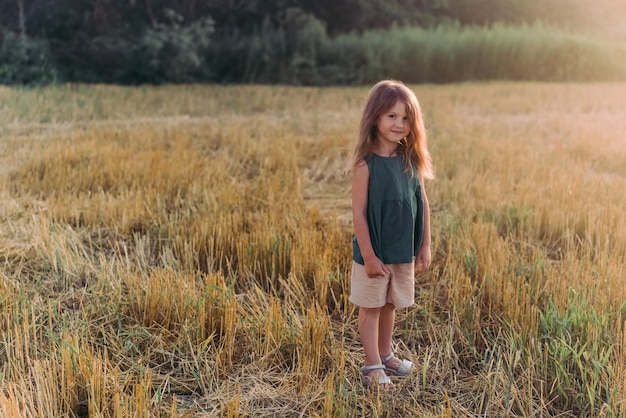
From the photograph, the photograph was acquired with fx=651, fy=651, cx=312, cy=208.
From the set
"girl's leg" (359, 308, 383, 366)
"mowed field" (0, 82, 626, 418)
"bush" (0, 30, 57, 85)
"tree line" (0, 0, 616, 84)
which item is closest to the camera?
"mowed field" (0, 82, 626, 418)

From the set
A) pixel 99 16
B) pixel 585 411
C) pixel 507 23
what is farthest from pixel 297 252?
pixel 507 23

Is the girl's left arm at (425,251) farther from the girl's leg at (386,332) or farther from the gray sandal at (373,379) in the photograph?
the gray sandal at (373,379)

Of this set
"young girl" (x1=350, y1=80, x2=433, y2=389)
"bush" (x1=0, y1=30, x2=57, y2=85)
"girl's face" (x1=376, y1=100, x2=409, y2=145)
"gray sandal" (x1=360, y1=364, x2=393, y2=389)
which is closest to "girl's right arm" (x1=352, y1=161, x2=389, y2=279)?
"young girl" (x1=350, y1=80, x2=433, y2=389)

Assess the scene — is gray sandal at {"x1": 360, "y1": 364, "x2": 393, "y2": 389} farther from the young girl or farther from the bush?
the bush

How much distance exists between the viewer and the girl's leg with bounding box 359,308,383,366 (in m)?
2.18

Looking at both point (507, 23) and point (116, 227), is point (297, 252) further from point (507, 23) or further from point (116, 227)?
point (507, 23)

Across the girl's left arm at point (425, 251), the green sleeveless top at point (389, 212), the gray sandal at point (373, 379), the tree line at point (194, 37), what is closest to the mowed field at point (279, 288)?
the gray sandal at point (373, 379)

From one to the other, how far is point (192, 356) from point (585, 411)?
1283 mm

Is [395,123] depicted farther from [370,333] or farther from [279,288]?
[279,288]

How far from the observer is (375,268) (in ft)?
6.77

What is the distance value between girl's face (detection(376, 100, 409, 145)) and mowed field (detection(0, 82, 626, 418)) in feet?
0.61

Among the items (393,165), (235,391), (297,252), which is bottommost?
(235,391)

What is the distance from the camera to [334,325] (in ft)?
8.41

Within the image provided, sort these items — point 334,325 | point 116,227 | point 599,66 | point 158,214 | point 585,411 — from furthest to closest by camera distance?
point 599,66 < point 158,214 < point 116,227 < point 334,325 < point 585,411
